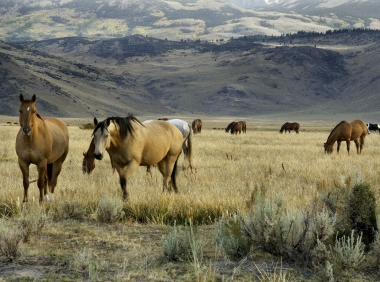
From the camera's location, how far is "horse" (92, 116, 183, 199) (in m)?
8.45

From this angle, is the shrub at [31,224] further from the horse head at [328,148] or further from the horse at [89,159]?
the horse head at [328,148]

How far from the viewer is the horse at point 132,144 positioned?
845 cm

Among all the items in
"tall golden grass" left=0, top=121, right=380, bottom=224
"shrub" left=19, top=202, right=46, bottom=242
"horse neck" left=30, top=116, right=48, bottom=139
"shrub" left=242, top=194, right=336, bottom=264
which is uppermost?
"horse neck" left=30, top=116, right=48, bottom=139

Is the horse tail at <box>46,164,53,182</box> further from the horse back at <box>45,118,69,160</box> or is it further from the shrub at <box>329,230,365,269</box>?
the shrub at <box>329,230,365,269</box>

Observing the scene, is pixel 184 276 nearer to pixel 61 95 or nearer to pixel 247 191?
pixel 247 191

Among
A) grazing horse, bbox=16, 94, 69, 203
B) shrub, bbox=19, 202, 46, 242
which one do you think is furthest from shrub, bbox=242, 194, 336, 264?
grazing horse, bbox=16, 94, 69, 203

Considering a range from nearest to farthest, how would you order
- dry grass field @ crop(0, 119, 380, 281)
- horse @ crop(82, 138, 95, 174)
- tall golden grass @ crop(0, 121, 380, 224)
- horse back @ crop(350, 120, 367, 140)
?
dry grass field @ crop(0, 119, 380, 281) → tall golden grass @ crop(0, 121, 380, 224) → horse @ crop(82, 138, 95, 174) → horse back @ crop(350, 120, 367, 140)

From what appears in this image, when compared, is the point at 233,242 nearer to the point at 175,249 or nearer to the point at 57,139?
the point at 175,249

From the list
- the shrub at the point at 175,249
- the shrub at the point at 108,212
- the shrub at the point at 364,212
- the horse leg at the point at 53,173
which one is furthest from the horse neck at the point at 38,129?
the shrub at the point at 364,212

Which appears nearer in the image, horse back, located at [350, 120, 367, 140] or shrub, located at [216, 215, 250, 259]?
shrub, located at [216, 215, 250, 259]

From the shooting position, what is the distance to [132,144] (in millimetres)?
8992

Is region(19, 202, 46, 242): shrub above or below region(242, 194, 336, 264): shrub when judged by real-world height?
below

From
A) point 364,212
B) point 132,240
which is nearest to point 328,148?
point 364,212

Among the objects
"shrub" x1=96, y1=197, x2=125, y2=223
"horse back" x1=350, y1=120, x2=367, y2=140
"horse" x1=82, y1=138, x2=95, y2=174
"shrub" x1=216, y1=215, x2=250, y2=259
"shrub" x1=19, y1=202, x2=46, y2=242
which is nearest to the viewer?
"shrub" x1=216, y1=215, x2=250, y2=259
